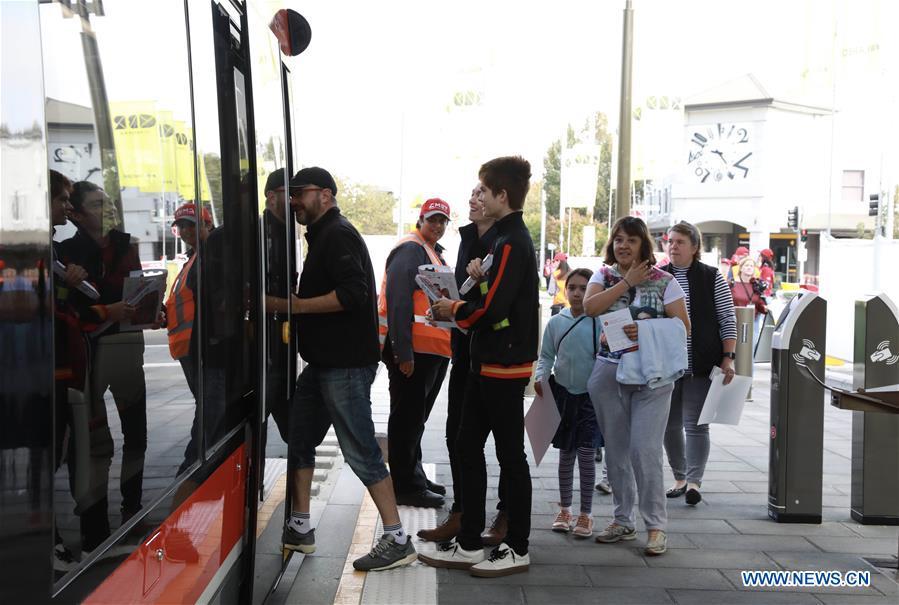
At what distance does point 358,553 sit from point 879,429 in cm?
327

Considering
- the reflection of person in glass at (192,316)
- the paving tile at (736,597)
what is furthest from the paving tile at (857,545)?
the reflection of person in glass at (192,316)

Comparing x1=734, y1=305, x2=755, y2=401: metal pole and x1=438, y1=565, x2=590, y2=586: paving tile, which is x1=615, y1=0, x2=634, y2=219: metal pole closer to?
x1=734, y1=305, x2=755, y2=401: metal pole

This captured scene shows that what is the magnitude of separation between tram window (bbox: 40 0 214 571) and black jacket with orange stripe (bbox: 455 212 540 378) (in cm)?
210

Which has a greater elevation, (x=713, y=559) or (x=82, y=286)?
(x=82, y=286)

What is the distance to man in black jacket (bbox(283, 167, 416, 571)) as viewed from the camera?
4559mm

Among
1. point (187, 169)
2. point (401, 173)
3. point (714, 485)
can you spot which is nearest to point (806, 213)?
point (401, 173)

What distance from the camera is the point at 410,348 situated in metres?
5.86

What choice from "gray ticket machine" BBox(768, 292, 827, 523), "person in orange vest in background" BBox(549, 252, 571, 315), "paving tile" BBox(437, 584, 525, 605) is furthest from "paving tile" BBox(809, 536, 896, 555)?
"person in orange vest in background" BBox(549, 252, 571, 315)

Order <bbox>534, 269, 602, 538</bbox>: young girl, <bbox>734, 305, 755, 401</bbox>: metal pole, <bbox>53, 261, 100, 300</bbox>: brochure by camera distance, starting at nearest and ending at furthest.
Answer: <bbox>53, 261, 100, 300</bbox>: brochure, <bbox>534, 269, 602, 538</bbox>: young girl, <bbox>734, 305, 755, 401</bbox>: metal pole

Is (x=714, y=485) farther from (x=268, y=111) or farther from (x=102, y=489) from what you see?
(x=102, y=489)

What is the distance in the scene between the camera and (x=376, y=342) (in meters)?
4.78

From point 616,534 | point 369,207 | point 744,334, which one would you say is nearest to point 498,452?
point 616,534

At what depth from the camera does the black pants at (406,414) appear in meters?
6.11

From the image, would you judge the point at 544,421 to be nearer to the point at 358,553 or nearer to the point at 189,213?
the point at 358,553
